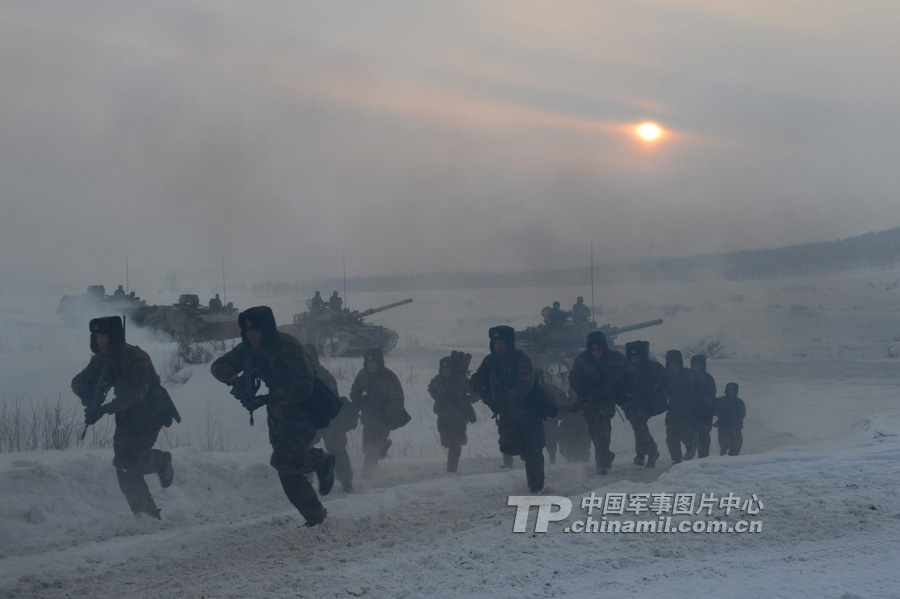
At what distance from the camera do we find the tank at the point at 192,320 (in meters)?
23.8

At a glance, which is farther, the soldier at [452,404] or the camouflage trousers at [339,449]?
the soldier at [452,404]

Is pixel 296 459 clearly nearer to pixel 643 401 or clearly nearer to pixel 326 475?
pixel 326 475

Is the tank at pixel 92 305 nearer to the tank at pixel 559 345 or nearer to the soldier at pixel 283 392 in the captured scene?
the tank at pixel 559 345

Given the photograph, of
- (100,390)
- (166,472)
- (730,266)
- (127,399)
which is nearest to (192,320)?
(166,472)

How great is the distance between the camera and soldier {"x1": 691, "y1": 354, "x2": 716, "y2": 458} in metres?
9.98

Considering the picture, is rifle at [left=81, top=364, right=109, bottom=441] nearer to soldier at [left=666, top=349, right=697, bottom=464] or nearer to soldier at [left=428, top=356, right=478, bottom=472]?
soldier at [left=428, top=356, right=478, bottom=472]

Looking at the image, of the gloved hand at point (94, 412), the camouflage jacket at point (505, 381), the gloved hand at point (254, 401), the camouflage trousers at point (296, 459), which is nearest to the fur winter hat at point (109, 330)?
the gloved hand at point (94, 412)

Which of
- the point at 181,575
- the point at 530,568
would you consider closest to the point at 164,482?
the point at 181,575

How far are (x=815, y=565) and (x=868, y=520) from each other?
1225 millimetres

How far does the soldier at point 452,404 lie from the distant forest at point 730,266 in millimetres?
63855

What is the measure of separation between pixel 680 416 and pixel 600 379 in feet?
7.45

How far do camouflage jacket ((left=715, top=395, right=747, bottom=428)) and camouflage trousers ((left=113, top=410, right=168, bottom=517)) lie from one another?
308 inches

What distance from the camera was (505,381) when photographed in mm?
7195

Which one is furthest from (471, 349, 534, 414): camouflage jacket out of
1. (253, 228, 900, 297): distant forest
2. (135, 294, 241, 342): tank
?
(253, 228, 900, 297): distant forest
